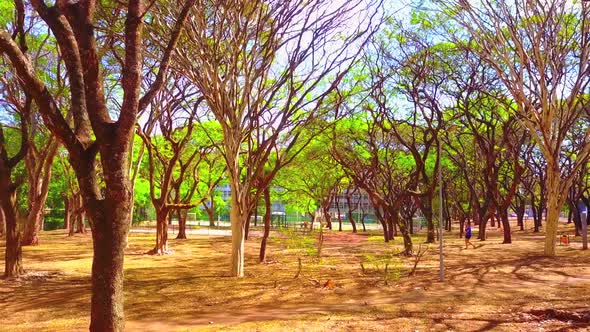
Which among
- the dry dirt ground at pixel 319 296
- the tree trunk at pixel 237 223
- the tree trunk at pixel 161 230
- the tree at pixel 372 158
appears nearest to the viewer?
the dry dirt ground at pixel 319 296

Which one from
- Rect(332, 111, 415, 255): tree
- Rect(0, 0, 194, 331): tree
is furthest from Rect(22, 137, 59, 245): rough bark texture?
Rect(0, 0, 194, 331): tree

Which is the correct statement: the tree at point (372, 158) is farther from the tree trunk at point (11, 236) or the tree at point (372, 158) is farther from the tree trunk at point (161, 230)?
the tree trunk at point (11, 236)

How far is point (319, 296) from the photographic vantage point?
10375 millimetres

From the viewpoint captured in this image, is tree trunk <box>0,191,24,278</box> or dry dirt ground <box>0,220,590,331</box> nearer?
dry dirt ground <box>0,220,590,331</box>

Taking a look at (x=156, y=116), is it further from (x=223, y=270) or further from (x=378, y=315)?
(x=378, y=315)

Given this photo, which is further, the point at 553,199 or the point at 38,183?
the point at 38,183

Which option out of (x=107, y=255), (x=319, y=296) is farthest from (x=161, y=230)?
(x=107, y=255)

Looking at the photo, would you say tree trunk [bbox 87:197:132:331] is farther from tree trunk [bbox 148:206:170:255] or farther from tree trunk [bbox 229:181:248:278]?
tree trunk [bbox 148:206:170:255]

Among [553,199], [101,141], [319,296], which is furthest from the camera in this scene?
[553,199]

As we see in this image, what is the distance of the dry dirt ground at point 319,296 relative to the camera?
7.69 m

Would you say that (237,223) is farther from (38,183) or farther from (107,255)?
(38,183)

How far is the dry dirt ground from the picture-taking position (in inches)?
303

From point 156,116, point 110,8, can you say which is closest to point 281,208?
point 156,116

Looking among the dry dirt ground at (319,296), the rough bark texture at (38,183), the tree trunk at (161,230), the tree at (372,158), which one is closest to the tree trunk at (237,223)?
the dry dirt ground at (319,296)
